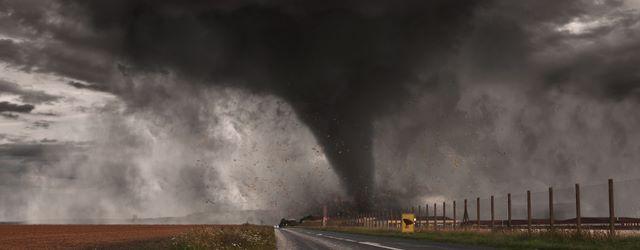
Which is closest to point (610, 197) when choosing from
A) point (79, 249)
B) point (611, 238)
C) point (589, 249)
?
point (611, 238)


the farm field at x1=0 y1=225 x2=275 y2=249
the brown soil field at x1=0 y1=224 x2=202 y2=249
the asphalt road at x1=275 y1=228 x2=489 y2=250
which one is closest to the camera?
the asphalt road at x1=275 y1=228 x2=489 y2=250

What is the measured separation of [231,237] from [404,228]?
16.9 metres

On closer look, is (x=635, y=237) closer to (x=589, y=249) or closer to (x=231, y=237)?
(x=589, y=249)

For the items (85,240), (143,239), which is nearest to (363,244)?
(143,239)

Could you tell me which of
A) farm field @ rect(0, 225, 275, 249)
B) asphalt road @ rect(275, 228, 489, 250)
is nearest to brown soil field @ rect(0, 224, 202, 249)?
farm field @ rect(0, 225, 275, 249)

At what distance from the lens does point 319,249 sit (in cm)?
2423

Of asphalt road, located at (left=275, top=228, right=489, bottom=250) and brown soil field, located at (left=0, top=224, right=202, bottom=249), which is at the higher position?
asphalt road, located at (left=275, top=228, right=489, bottom=250)

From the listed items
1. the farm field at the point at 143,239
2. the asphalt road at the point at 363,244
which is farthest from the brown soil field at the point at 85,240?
the asphalt road at the point at 363,244

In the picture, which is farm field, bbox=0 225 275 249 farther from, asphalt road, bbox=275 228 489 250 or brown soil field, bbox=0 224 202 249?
asphalt road, bbox=275 228 489 250

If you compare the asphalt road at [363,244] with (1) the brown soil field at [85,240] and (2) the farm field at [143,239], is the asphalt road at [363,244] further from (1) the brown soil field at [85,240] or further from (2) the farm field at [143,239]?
(1) the brown soil field at [85,240]

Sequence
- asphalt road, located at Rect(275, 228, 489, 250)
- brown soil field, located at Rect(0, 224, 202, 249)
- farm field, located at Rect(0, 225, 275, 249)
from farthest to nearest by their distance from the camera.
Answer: brown soil field, located at Rect(0, 224, 202, 249), farm field, located at Rect(0, 225, 275, 249), asphalt road, located at Rect(275, 228, 489, 250)

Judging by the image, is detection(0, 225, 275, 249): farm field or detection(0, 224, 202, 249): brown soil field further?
detection(0, 224, 202, 249): brown soil field

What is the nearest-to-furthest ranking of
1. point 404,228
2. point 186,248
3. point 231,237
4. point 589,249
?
point 589,249, point 186,248, point 231,237, point 404,228

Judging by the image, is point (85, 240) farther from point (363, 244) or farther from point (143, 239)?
point (363, 244)
